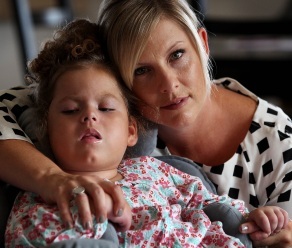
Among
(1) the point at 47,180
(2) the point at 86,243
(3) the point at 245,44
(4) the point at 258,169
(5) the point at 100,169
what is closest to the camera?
(2) the point at 86,243

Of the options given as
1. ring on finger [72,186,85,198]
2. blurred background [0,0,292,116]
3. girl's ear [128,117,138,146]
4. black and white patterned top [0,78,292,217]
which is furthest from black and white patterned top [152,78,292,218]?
blurred background [0,0,292,116]

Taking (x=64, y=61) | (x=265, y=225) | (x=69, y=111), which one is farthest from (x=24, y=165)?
(x=265, y=225)

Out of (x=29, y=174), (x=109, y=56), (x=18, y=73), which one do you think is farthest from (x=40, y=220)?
(x=18, y=73)

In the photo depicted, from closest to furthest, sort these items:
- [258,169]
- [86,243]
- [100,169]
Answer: [86,243]
[100,169]
[258,169]

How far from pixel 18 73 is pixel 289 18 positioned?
1895mm

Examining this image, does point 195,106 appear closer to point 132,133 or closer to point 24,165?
point 132,133

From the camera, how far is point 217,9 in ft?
14.3

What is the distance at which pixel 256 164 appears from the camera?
1.57 metres

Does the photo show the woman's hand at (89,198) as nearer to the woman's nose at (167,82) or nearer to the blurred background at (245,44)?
the woman's nose at (167,82)

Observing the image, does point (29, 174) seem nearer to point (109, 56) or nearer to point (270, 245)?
point (109, 56)

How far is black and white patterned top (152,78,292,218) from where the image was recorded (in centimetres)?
154

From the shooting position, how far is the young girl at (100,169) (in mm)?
1159

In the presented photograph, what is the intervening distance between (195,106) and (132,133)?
0.18 m

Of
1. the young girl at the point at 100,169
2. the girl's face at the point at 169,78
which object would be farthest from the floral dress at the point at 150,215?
the girl's face at the point at 169,78
